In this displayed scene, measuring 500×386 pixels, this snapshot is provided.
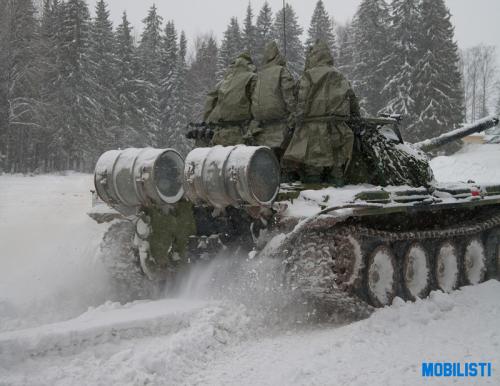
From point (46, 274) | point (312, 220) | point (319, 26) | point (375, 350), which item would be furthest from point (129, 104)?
point (375, 350)

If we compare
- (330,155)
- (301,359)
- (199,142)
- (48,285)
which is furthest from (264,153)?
(48,285)

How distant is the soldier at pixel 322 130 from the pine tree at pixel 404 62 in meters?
23.9

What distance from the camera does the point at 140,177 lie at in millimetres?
6051

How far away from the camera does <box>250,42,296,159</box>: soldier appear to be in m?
7.20

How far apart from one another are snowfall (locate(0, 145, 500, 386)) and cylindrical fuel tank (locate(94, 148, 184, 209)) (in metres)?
1.20

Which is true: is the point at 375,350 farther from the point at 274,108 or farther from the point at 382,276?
the point at 274,108

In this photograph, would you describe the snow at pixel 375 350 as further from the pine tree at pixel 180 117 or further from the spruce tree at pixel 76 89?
the pine tree at pixel 180 117

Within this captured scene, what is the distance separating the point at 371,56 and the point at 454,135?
27081 mm

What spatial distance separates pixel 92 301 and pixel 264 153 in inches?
125

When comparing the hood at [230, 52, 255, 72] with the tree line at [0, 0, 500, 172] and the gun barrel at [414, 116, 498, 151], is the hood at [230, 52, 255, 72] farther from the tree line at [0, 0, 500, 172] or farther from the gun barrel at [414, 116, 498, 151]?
the tree line at [0, 0, 500, 172]

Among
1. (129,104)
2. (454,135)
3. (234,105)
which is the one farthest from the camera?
(129,104)

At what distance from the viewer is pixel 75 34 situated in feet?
109

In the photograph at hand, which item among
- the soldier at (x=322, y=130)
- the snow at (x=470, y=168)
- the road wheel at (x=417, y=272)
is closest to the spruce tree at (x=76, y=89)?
the snow at (x=470, y=168)

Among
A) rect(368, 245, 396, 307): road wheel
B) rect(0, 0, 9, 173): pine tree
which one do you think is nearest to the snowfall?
rect(368, 245, 396, 307): road wheel
